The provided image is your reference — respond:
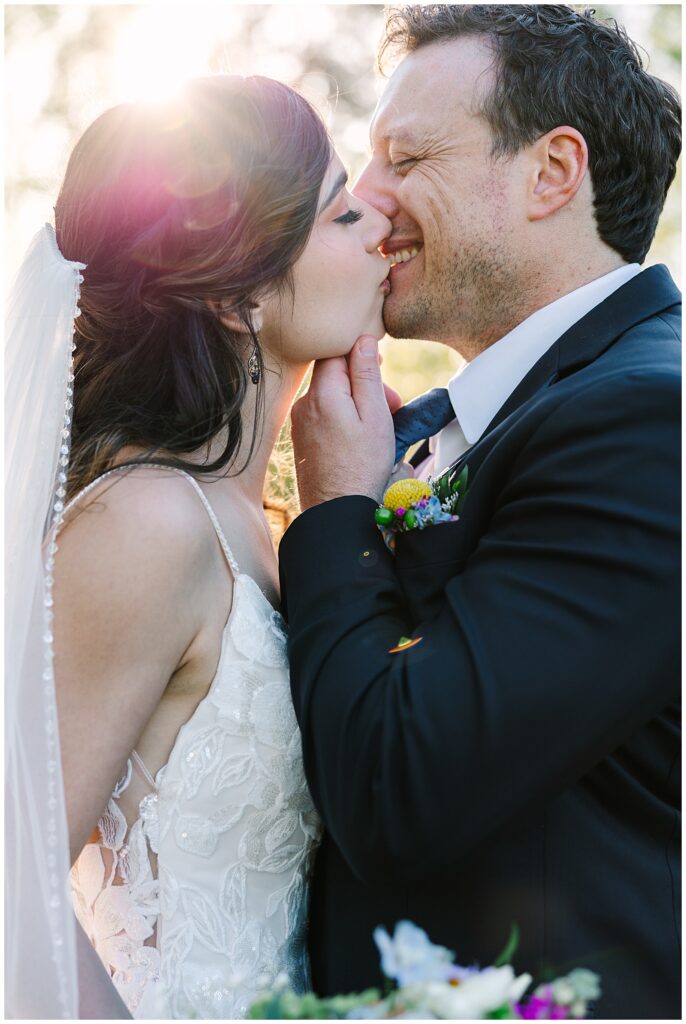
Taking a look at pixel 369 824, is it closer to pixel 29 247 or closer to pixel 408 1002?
pixel 408 1002

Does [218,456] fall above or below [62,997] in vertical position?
above

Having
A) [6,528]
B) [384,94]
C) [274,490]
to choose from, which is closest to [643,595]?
[6,528]

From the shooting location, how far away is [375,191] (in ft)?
13.4

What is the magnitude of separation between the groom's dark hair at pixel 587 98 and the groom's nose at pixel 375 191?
Answer: 16.5 inches

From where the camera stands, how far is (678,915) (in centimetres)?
249

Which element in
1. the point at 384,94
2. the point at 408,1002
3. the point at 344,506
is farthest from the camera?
the point at 384,94

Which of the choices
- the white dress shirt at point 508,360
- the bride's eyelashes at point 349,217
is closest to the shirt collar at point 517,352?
the white dress shirt at point 508,360

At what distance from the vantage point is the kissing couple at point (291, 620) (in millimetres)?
2299

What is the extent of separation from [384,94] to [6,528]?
255 centimetres

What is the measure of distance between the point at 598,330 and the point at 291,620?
1160 millimetres

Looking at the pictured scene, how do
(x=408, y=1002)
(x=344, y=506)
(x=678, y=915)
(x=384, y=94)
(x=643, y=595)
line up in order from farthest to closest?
(x=384, y=94), (x=344, y=506), (x=678, y=915), (x=643, y=595), (x=408, y=1002)

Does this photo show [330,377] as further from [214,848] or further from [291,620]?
[214,848]

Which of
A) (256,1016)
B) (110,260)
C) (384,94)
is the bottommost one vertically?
(256,1016)

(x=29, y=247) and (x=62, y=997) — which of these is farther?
(x=29, y=247)
